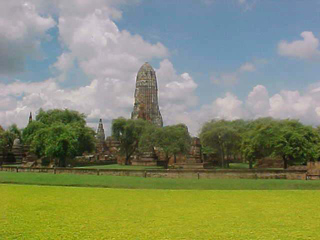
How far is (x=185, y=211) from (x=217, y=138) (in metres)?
31.6

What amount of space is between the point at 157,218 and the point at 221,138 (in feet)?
108

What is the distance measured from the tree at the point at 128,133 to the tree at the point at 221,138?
11.4m

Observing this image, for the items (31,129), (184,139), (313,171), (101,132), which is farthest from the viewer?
(101,132)

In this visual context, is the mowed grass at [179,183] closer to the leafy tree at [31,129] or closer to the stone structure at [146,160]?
the stone structure at [146,160]

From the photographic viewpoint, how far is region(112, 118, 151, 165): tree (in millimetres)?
52062

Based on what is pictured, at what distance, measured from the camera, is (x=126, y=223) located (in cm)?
952

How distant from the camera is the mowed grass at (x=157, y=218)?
8.20 metres

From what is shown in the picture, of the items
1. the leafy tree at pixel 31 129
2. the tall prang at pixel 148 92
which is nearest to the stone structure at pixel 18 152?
the leafy tree at pixel 31 129

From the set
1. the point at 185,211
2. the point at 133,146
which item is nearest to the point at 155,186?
the point at 185,211

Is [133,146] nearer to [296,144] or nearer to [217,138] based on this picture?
[217,138]

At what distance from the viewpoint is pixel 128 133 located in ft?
171

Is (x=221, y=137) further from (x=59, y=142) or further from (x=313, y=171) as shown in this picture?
(x=59, y=142)

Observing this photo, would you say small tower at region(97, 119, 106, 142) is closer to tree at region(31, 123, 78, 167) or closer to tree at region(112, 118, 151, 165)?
tree at region(112, 118, 151, 165)

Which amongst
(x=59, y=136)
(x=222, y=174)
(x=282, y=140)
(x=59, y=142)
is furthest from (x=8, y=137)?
(x=282, y=140)
